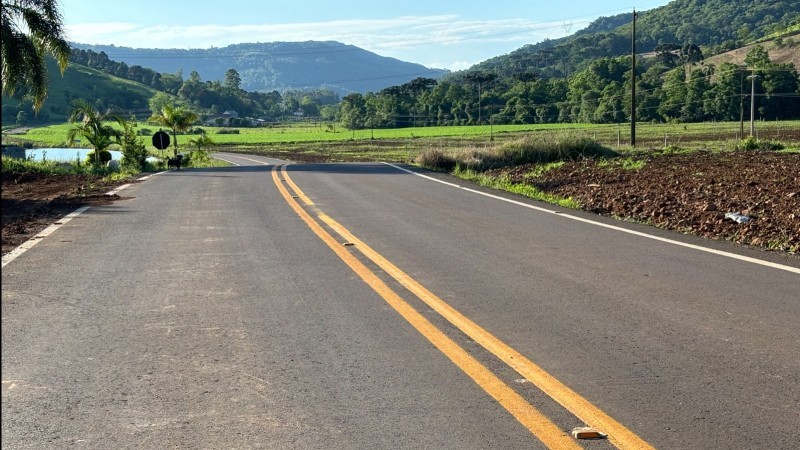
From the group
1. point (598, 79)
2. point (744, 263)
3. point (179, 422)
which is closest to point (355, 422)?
point (179, 422)

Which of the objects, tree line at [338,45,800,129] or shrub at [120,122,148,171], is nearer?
shrub at [120,122,148,171]

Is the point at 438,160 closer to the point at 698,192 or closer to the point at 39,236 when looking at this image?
the point at 698,192

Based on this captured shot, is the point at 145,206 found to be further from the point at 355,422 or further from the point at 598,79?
the point at 598,79

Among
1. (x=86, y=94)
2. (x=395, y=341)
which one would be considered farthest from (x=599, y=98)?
(x=395, y=341)

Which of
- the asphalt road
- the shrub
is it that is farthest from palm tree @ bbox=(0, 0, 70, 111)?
the asphalt road

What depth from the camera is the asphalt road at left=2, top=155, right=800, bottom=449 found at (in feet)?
14.7

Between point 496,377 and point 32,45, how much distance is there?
2789cm

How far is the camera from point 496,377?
529 cm

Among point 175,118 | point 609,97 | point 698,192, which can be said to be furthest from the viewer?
point 609,97

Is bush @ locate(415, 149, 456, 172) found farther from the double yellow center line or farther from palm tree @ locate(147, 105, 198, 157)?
palm tree @ locate(147, 105, 198, 157)

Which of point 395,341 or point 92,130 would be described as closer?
point 395,341

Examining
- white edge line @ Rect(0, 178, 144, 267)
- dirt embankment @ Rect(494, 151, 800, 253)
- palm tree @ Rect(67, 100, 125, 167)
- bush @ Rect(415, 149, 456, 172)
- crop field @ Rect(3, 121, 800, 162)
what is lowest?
crop field @ Rect(3, 121, 800, 162)

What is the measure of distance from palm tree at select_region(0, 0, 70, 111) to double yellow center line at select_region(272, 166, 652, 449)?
2307 cm

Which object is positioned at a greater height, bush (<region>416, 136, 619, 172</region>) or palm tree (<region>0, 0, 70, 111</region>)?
palm tree (<region>0, 0, 70, 111</region>)
